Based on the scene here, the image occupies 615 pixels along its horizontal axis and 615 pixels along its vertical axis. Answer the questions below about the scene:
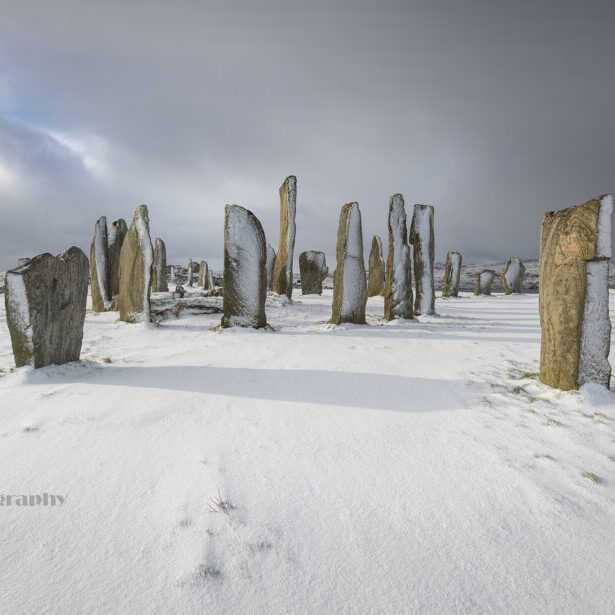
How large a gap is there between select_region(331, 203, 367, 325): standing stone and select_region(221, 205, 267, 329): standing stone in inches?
58.4

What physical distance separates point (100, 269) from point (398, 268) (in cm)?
735

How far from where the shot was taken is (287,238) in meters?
9.88

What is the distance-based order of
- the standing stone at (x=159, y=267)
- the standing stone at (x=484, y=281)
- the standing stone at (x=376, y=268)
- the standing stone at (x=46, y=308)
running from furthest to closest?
the standing stone at (x=484, y=281) → the standing stone at (x=159, y=267) → the standing stone at (x=376, y=268) → the standing stone at (x=46, y=308)

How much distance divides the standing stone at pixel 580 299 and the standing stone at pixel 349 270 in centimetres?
372

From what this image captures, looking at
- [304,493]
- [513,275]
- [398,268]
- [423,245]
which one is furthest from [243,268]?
[513,275]

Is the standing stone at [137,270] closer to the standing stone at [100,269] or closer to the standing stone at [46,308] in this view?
the standing stone at [100,269]

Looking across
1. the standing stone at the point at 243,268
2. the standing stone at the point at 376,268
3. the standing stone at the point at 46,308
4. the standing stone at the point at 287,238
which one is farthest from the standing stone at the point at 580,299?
the standing stone at the point at 376,268

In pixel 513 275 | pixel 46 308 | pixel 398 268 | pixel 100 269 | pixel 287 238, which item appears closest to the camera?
pixel 46 308

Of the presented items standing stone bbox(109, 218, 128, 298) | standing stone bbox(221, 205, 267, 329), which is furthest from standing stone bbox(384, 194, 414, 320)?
standing stone bbox(109, 218, 128, 298)

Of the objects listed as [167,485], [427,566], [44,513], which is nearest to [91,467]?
[44,513]

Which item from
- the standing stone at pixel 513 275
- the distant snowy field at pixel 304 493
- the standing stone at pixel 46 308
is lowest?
the distant snowy field at pixel 304 493

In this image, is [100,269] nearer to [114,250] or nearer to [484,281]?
[114,250]

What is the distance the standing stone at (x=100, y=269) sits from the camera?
8.81 m

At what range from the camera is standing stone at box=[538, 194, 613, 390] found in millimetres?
2830
